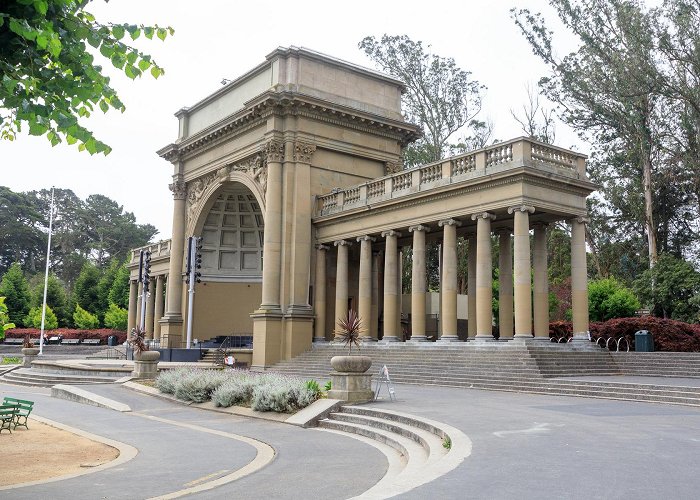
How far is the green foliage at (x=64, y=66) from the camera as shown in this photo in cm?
721

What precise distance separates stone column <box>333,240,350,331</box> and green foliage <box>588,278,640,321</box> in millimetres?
14310

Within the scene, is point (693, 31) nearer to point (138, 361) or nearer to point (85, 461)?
point (138, 361)

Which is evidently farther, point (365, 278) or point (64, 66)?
point (365, 278)

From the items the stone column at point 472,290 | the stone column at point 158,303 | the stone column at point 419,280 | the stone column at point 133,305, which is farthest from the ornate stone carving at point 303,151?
the stone column at point 133,305

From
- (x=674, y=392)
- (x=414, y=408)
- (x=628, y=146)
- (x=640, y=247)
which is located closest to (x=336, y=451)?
(x=414, y=408)

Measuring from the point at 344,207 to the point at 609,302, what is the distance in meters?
15.8

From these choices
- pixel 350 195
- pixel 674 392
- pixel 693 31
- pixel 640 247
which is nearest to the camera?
pixel 674 392

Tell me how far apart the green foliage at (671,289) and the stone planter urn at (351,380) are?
24.5 m

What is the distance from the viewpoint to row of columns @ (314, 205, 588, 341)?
24.6 metres

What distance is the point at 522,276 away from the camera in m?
24.5

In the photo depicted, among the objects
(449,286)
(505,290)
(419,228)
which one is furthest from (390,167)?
(449,286)

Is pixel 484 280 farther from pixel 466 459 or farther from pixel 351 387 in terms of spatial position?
pixel 466 459

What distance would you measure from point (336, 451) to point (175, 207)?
3389 centimetres

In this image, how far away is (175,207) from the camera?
4319 centimetres
